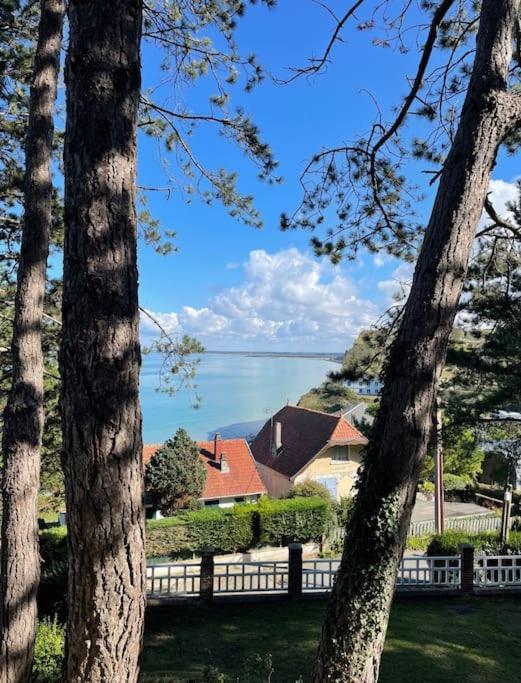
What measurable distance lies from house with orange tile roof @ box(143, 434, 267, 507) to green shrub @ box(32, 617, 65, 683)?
539 inches

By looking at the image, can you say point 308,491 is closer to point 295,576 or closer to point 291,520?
point 291,520

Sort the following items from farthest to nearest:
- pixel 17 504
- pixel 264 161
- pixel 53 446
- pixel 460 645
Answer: pixel 53 446 → pixel 460 645 → pixel 264 161 → pixel 17 504

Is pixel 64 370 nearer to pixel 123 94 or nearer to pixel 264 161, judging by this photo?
pixel 123 94

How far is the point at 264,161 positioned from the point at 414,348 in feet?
11.9

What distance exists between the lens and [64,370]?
1.87 meters

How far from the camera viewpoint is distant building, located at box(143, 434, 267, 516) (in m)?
19.8

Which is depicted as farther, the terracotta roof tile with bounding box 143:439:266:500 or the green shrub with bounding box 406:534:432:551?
the terracotta roof tile with bounding box 143:439:266:500

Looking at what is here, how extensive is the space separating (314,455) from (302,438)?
74.6 inches

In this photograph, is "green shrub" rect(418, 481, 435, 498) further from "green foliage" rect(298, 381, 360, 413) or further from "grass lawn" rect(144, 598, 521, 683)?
"green foliage" rect(298, 381, 360, 413)

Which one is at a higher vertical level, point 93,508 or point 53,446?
point 93,508

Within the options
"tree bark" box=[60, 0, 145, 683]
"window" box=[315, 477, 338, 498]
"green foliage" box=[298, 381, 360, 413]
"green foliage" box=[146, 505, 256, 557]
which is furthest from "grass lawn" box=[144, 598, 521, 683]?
"green foliage" box=[298, 381, 360, 413]

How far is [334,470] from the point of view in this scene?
22.0 meters

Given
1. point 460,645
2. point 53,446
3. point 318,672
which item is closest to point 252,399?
point 53,446

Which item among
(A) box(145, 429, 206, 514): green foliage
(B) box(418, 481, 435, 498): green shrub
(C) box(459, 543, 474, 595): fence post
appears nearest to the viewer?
(C) box(459, 543, 474, 595): fence post
